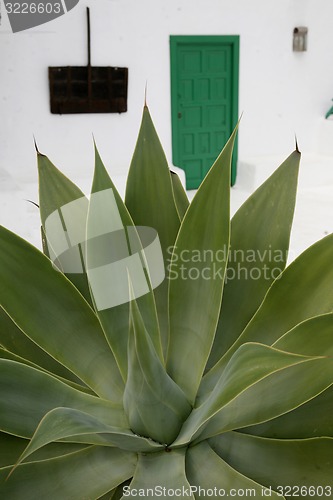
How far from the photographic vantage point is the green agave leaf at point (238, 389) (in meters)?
0.51

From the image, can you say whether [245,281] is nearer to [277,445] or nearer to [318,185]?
[277,445]

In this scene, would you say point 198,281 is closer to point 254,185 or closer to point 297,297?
point 297,297

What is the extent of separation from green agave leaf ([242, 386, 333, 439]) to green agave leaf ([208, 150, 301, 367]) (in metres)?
0.13

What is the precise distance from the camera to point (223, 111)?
267 inches

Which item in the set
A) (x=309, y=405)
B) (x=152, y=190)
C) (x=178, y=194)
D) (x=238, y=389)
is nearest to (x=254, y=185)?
(x=178, y=194)

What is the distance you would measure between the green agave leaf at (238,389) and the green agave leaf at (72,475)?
0.26 ft

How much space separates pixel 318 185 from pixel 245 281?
6594mm

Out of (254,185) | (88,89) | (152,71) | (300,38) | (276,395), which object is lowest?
(254,185)

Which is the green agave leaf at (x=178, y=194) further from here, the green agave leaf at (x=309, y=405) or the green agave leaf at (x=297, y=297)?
the green agave leaf at (x=309, y=405)

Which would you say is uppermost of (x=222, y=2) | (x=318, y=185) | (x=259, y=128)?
(x=222, y=2)

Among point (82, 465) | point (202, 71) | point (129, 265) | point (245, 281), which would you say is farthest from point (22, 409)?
point (202, 71)

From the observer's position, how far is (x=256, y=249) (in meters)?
0.75

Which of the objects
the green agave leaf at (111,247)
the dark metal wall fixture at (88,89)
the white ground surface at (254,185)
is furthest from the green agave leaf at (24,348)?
the dark metal wall fixture at (88,89)

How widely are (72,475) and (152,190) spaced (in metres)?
0.37
